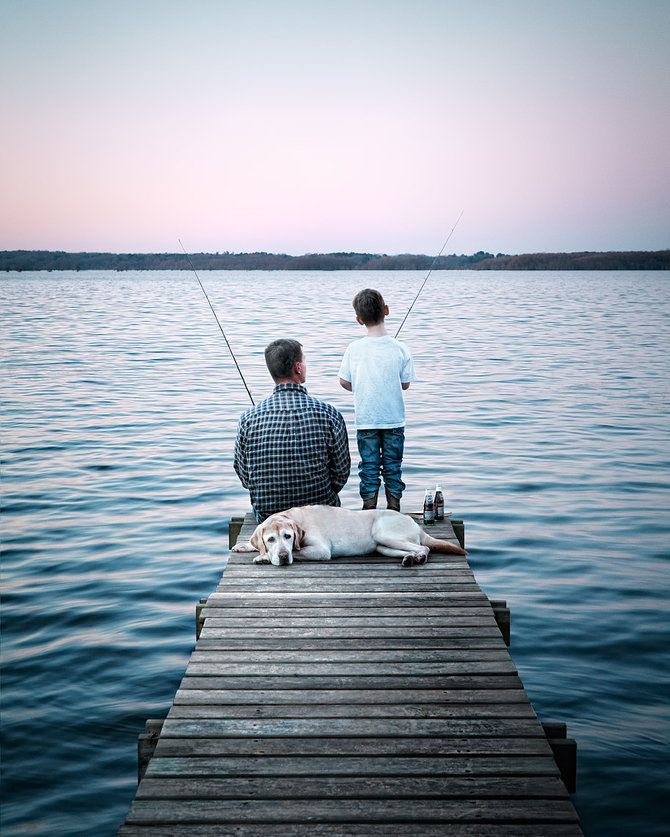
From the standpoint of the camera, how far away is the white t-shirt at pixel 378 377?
6.73 m

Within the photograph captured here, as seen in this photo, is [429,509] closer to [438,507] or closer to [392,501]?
[438,507]

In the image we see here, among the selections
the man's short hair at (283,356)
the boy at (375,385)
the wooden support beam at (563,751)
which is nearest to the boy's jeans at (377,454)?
the boy at (375,385)

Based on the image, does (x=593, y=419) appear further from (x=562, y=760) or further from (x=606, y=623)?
(x=562, y=760)

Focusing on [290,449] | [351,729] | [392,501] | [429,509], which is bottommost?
[392,501]

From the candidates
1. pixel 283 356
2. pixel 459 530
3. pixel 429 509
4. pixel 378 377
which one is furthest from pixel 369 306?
pixel 459 530

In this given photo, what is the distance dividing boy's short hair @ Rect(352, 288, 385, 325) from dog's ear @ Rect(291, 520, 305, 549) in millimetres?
1886

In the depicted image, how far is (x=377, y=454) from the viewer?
22.9ft

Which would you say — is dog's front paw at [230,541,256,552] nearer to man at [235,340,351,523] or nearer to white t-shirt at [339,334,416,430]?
man at [235,340,351,523]

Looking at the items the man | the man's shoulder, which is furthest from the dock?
the man's shoulder

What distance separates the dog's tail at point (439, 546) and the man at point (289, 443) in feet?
2.33

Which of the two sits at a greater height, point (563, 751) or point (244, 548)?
point (563, 751)

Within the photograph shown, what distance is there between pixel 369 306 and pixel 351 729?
367 cm

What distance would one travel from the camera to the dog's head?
5.47 meters

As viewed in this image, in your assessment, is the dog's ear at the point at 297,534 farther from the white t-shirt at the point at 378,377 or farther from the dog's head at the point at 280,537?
the white t-shirt at the point at 378,377
